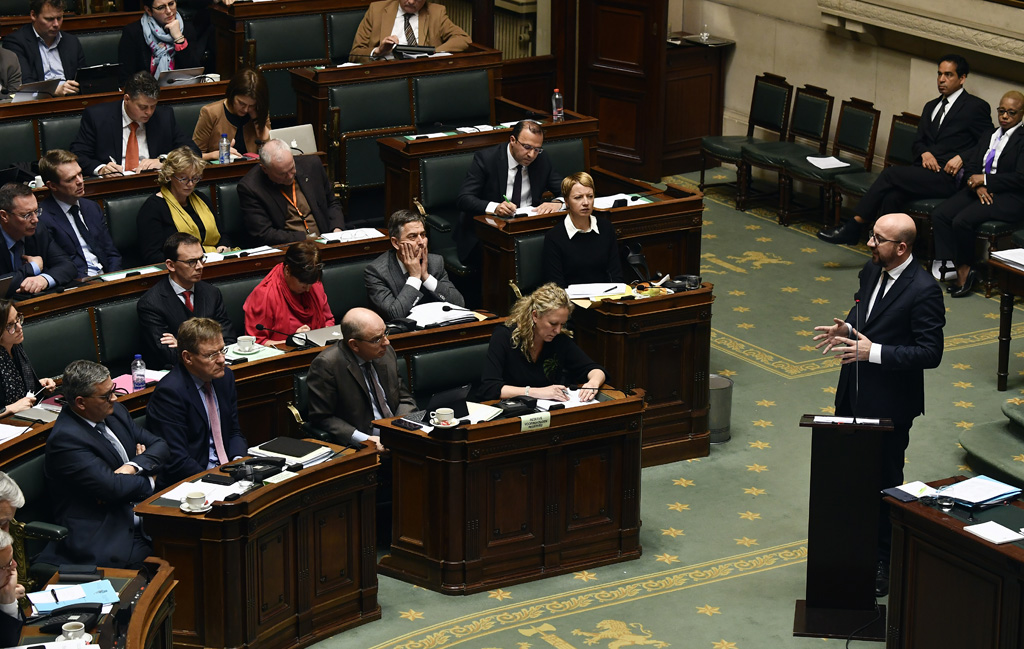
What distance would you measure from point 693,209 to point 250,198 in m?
2.52

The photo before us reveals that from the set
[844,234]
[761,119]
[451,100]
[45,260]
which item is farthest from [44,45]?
[844,234]

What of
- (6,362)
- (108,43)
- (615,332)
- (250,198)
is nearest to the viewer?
(6,362)

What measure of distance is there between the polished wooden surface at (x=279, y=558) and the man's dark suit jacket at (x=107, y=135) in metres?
3.28

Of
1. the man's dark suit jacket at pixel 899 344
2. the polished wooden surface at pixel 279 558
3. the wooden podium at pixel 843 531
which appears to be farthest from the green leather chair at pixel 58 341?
the man's dark suit jacket at pixel 899 344

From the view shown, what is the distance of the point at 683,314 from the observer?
755cm

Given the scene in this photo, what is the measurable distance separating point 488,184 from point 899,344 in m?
3.16

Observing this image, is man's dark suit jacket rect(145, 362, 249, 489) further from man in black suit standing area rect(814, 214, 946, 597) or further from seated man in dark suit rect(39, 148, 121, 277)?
man in black suit standing area rect(814, 214, 946, 597)

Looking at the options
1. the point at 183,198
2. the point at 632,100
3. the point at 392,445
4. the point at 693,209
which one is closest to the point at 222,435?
the point at 392,445

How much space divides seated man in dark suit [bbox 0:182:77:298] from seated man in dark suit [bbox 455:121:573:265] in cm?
227

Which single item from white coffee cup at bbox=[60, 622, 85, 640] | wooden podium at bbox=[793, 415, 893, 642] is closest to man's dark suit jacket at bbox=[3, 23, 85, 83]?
white coffee cup at bbox=[60, 622, 85, 640]

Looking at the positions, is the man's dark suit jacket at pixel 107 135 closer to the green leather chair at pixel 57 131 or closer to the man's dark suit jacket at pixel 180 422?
the green leather chair at pixel 57 131

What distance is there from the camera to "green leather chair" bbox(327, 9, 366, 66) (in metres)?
10.4

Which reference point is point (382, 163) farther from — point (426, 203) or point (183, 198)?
point (183, 198)

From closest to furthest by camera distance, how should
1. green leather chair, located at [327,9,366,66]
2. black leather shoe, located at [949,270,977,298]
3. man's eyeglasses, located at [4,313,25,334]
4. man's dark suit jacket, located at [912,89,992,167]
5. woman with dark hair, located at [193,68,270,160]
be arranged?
man's eyeglasses, located at [4,313,25,334], woman with dark hair, located at [193,68,270,160], black leather shoe, located at [949,270,977,298], man's dark suit jacket, located at [912,89,992,167], green leather chair, located at [327,9,366,66]
